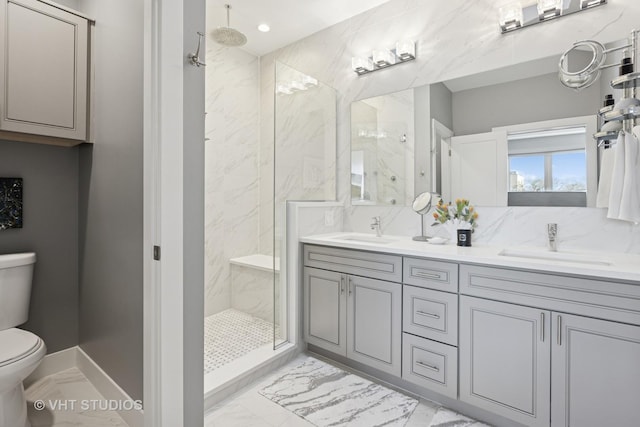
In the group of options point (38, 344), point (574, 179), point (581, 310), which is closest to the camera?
point (581, 310)

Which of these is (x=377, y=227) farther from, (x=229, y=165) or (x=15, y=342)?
(x=15, y=342)

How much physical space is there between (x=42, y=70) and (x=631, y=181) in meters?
3.11

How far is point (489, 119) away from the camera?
2.14 metres

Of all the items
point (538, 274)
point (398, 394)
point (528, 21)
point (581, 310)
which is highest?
point (528, 21)

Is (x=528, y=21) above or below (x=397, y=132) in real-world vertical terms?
above

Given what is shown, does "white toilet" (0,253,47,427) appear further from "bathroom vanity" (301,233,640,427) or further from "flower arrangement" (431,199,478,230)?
"flower arrangement" (431,199,478,230)

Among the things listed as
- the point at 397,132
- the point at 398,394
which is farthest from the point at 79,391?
the point at 397,132

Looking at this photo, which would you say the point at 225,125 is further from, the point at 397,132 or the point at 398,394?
the point at 398,394

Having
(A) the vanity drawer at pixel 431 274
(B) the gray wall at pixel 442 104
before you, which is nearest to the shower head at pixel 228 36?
(B) the gray wall at pixel 442 104

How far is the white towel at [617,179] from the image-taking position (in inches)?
61.7

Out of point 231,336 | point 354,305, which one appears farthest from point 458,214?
point 231,336

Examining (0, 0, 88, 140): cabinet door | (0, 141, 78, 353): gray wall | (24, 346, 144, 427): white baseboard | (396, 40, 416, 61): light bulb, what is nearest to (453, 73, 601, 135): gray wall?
(396, 40, 416, 61): light bulb

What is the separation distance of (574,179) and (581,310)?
841 millimetres

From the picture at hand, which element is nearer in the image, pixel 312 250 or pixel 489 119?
pixel 489 119
